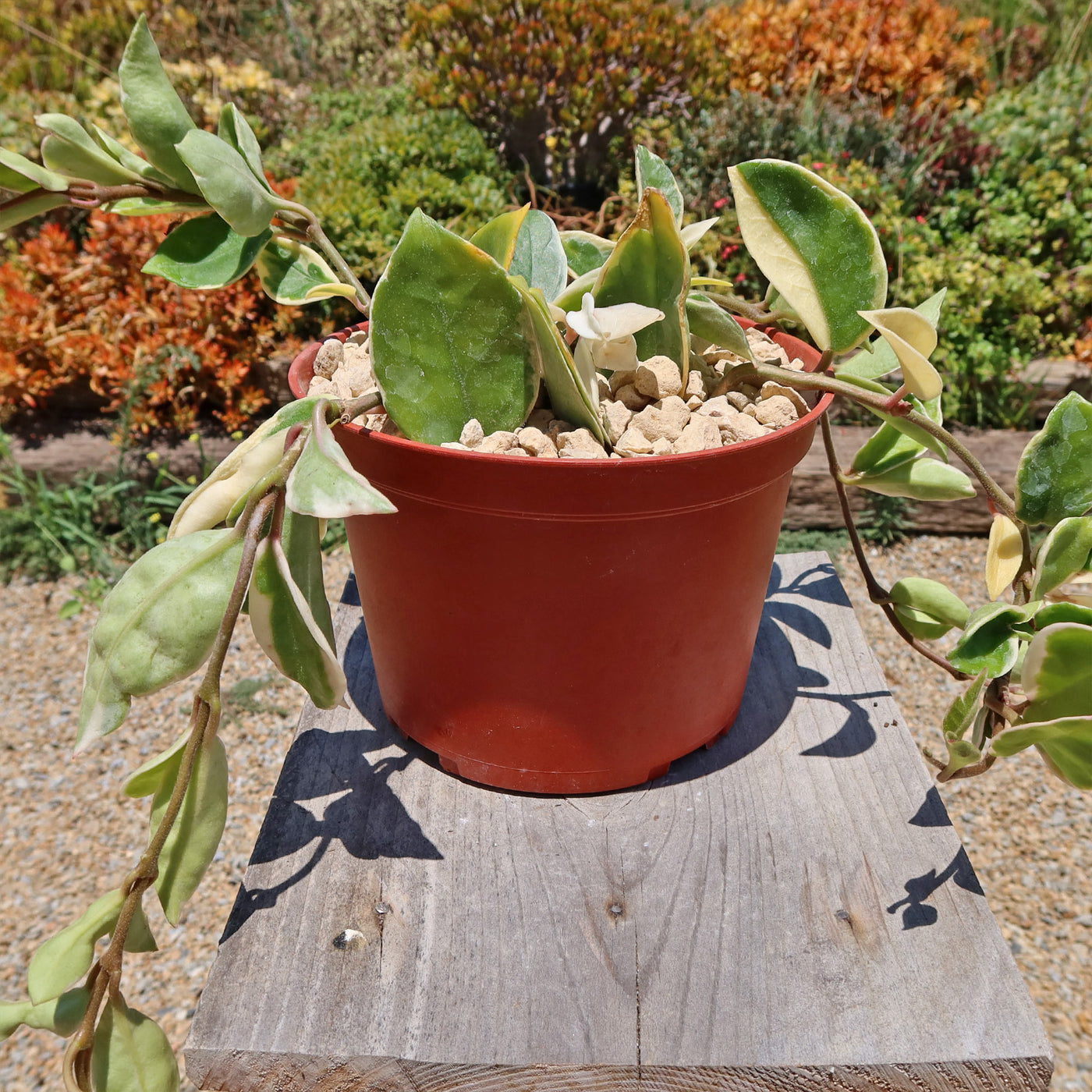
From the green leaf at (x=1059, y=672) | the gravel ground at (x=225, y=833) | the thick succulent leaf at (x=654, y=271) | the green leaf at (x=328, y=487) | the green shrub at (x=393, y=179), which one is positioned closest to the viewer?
the green leaf at (x=328, y=487)

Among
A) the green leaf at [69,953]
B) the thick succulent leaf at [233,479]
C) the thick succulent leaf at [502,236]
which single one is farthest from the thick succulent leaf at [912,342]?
the green leaf at [69,953]

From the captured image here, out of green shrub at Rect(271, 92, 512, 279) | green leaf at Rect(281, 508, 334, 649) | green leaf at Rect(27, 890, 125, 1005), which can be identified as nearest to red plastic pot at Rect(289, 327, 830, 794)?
green leaf at Rect(281, 508, 334, 649)

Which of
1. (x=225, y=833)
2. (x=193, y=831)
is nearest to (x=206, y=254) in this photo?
(x=193, y=831)

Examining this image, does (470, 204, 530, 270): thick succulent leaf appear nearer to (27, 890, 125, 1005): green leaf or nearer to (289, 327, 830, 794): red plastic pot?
(289, 327, 830, 794): red plastic pot

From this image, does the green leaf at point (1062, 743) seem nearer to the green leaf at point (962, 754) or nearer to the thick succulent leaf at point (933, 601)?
the green leaf at point (962, 754)

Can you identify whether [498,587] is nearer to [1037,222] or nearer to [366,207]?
[366,207]

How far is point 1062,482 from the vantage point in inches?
27.4

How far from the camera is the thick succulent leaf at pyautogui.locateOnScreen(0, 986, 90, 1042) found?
0.59m

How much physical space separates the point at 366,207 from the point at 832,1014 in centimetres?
226

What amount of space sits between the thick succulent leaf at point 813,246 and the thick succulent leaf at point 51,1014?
2.43 ft

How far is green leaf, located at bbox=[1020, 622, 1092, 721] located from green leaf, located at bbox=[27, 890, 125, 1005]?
0.68 metres

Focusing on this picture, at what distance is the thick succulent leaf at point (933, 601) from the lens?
801mm

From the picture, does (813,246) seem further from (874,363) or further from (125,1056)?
(125,1056)

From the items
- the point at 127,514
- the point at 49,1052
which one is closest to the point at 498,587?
the point at 49,1052
